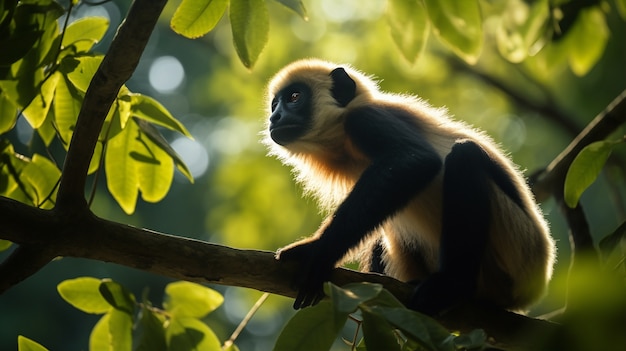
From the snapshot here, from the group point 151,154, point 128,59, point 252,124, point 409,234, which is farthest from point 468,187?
point 252,124

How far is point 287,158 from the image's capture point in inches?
269

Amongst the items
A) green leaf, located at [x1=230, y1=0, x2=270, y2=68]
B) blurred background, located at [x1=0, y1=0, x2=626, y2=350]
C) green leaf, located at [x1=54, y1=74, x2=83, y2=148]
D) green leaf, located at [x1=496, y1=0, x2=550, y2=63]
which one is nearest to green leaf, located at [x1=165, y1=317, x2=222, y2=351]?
green leaf, located at [x1=54, y1=74, x2=83, y2=148]

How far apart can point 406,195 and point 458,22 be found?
127 centimetres

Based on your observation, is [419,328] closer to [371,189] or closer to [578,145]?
[371,189]

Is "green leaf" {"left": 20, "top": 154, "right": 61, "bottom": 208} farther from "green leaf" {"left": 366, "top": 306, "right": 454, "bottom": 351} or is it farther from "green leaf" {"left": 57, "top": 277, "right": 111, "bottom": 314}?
"green leaf" {"left": 366, "top": 306, "right": 454, "bottom": 351}

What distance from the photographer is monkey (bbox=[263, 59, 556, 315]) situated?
4.70 m

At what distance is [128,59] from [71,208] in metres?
0.82

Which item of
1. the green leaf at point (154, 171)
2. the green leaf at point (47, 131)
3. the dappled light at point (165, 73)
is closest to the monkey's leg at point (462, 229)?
the green leaf at point (154, 171)

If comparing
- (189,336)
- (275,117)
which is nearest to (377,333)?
(189,336)

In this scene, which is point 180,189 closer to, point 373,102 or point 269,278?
point 373,102

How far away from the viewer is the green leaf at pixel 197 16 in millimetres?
3824

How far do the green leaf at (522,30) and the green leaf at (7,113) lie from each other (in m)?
3.85

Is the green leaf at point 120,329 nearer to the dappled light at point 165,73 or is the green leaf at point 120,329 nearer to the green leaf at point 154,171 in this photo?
the green leaf at point 154,171

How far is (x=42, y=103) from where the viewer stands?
4191 mm
